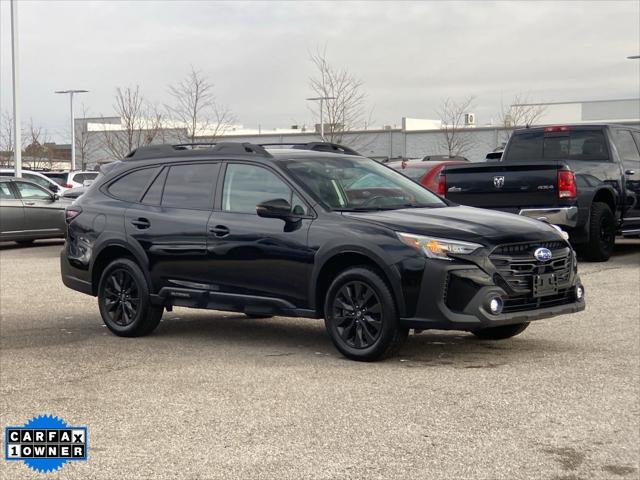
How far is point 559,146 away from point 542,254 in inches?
335

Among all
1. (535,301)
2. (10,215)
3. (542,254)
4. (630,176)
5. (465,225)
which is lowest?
(535,301)

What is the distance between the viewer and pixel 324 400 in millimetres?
6781

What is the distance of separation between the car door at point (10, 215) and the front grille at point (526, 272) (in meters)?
15.3

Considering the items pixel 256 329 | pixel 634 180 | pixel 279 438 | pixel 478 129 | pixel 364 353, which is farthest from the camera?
pixel 478 129

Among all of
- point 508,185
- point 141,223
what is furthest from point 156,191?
point 508,185

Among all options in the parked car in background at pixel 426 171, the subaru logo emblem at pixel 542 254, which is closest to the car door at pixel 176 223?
the subaru logo emblem at pixel 542 254

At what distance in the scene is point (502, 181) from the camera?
14734 mm

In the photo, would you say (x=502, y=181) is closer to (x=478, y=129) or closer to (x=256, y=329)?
(x=256, y=329)

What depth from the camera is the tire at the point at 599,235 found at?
15.2m

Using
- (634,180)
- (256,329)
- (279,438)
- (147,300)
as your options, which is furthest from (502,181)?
(279,438)

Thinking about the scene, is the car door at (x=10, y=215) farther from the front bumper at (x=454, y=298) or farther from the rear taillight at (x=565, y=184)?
the front bumper at (x=454, y=298)

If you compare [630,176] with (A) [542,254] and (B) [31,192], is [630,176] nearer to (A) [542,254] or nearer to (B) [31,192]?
(A) [542,254]

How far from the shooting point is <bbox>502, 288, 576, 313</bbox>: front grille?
7.86 metres

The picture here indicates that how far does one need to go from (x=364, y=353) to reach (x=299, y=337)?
Answer: 159cm
